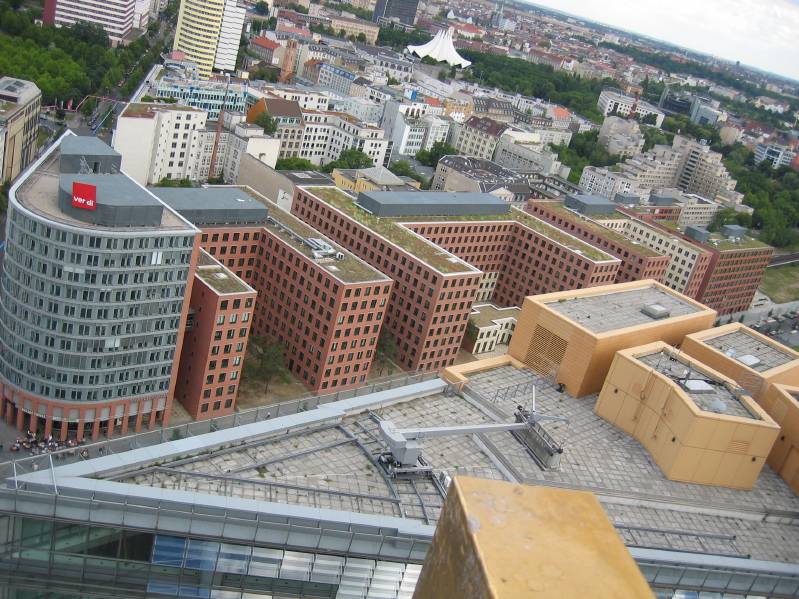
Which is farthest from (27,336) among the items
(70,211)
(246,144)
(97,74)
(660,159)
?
(660,159)

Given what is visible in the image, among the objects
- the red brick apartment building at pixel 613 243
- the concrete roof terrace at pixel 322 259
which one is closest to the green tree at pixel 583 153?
the red brick apartment building at pixel 613 243

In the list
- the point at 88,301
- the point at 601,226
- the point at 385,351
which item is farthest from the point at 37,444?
the point at 601,226

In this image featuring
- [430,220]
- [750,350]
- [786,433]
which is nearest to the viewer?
[786,433]

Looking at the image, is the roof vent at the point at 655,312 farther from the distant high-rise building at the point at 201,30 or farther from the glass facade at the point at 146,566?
the distant high-rise building at the point at 201,30

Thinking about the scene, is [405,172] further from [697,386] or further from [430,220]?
[697,386]

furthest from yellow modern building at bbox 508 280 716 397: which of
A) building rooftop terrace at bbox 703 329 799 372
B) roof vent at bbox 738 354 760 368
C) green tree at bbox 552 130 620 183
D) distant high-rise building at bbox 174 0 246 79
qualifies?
distant high-rise building at bbox 174 0 246 79

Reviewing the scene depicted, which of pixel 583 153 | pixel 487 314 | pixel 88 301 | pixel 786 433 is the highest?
pixel 786 433

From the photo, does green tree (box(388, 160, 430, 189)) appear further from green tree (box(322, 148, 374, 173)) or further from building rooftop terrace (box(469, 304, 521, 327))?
building rooftop terrace (box(469, 304, 521, 327))
